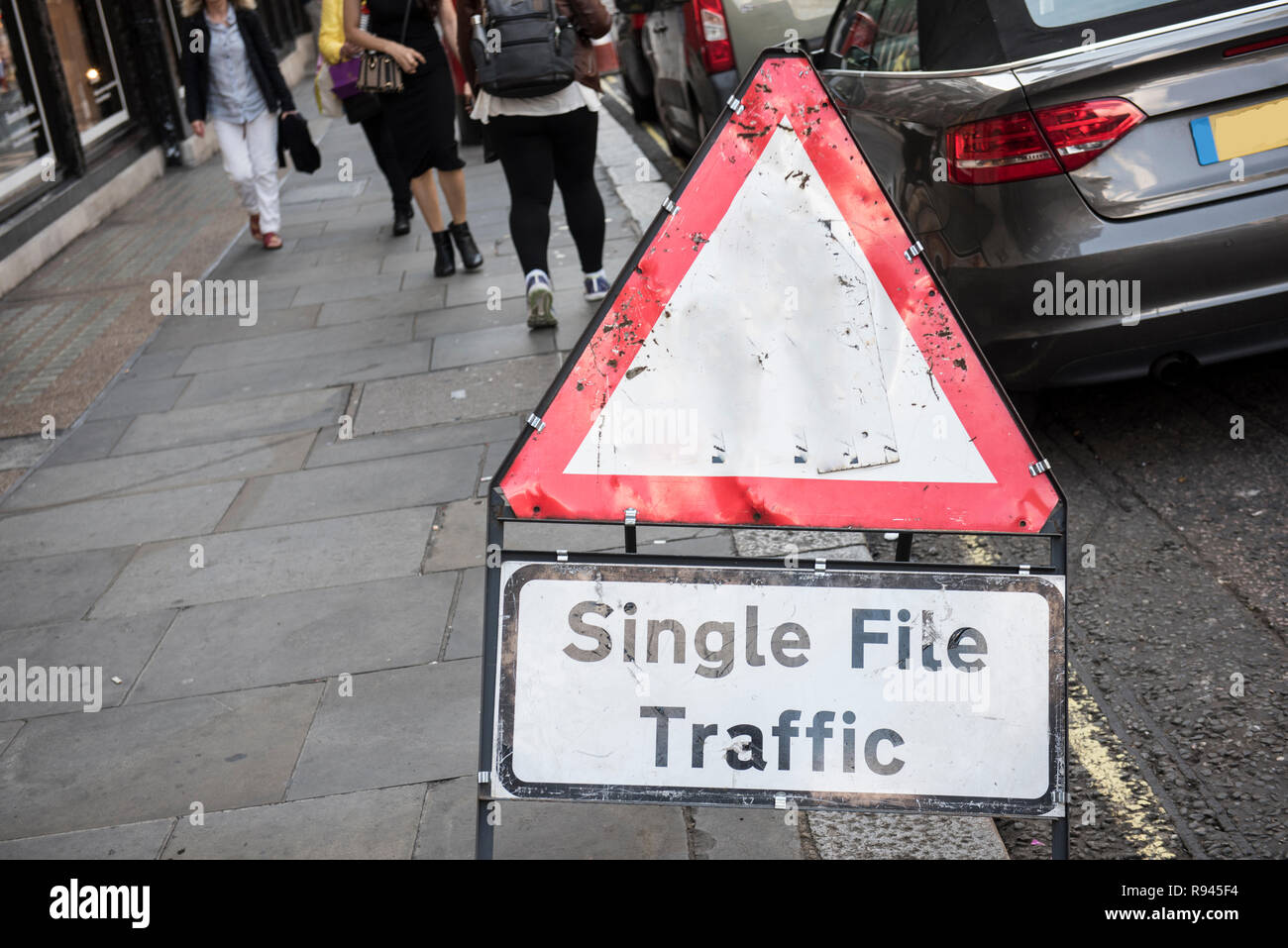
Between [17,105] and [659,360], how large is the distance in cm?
1023

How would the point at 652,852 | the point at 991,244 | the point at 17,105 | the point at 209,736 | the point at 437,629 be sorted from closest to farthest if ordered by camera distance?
the point at 652,852, the point at 209,736, the point at 437,629, the point at 991,244, the point at 17,105

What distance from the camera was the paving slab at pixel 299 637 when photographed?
3.76 meters

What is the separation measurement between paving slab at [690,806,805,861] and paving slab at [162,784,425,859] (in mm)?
612

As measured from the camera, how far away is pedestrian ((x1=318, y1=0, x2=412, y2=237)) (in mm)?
8180

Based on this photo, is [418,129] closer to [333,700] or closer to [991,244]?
[991,244]

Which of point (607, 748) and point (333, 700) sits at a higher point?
point (607, 748)

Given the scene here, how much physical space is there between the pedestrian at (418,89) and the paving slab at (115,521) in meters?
3.05

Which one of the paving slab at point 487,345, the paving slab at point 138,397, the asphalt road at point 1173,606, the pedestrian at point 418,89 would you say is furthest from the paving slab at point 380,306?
the asphalt road at point 1173,606

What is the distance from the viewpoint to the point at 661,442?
2.32 meters

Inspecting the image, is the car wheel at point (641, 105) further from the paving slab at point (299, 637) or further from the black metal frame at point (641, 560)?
the black metal frame at point (641, 560)

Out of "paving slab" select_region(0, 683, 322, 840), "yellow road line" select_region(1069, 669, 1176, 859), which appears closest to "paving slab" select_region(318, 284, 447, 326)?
"paving slab" select_region(0, 683, 322, 840)

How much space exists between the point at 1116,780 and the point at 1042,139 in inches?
78.5

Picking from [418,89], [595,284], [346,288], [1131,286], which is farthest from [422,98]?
[1131,286]

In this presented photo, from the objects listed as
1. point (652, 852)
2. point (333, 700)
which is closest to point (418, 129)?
point (333, 700)
